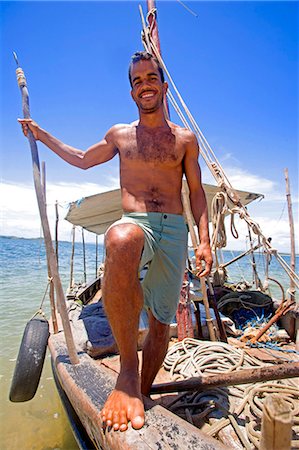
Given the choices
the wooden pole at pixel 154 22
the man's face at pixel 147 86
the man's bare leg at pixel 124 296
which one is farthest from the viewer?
the wooden pole at pixel 154 22

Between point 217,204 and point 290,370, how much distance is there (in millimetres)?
1887

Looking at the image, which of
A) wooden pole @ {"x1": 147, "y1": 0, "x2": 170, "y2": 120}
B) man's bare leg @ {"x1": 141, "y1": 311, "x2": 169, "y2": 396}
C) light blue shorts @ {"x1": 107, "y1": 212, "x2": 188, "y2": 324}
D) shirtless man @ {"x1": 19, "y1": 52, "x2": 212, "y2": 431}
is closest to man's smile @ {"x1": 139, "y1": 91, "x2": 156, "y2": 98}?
shirtless man @ {"x1": 19, "y1": 52, "x2": 212, "y2": 431}

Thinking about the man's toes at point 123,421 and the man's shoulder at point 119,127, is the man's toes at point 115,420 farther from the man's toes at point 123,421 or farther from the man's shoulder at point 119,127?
the man's shoulder at point 119,127

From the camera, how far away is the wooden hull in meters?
1.02

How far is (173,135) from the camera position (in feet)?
6.03

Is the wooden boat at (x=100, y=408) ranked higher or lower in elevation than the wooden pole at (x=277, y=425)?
lower

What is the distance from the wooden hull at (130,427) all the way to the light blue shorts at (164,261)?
507 millimetres

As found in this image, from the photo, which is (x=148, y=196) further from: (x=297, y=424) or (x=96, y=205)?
(x=96, y=205)

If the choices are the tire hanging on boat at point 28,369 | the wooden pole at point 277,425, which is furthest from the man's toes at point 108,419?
the tire hanging on boat at point 28,369

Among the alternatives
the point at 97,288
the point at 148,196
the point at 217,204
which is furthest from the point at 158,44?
the point at 97,288

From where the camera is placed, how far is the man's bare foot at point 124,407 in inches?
45.2

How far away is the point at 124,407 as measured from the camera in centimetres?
121

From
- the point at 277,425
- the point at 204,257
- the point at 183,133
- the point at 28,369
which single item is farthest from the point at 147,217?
the point at 28,369

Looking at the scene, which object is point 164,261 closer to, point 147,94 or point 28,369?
point 147,94
